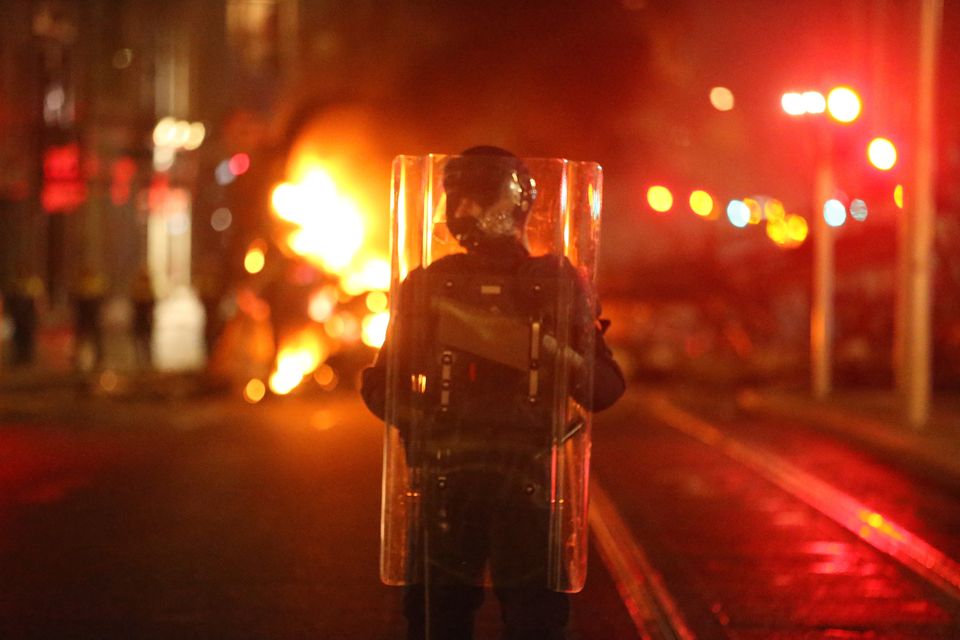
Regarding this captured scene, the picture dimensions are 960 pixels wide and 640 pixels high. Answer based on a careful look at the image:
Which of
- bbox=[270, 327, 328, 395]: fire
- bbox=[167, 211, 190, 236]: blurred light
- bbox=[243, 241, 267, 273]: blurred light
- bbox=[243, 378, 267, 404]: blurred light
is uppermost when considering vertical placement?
bbox=[167, 211, 190, 236]: blurred light

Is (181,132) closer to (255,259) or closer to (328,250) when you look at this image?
(328,250)

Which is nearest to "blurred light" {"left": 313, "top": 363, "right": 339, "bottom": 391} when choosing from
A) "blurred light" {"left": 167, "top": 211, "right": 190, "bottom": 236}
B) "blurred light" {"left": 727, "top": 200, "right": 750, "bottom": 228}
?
"blurred light" {"left": 727, "top": 200, "right": 750, "bottom": 228}

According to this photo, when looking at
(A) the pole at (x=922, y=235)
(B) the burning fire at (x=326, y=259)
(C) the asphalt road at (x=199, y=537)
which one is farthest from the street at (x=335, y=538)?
(B) the burning fire at (x=326, y=259)

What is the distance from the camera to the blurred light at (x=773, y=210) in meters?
24.7

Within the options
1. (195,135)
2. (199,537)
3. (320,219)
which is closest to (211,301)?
(320,219)

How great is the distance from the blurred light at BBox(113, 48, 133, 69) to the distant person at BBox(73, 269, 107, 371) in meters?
15.5

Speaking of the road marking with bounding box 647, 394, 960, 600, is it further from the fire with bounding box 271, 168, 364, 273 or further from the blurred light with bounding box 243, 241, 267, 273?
the fire with bounding box 271, 168, 364, 273

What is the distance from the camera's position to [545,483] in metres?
4.00

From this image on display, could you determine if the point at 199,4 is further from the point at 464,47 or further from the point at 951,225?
the point at 951,225

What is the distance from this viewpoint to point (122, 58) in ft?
126

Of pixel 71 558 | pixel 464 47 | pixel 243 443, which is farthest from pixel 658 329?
pixel 71 558

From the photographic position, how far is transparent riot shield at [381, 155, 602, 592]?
155 inches

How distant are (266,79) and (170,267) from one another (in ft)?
25.4

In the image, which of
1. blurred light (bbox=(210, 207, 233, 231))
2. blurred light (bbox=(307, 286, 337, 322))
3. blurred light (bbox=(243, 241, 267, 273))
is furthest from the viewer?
blurred light (bbox=(210, 207, 233, 231))
